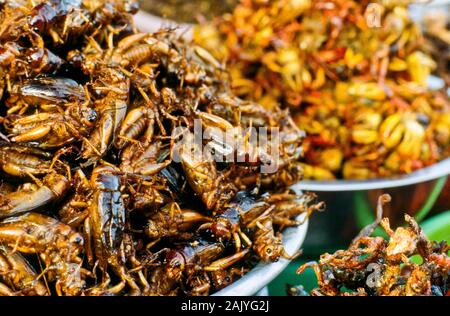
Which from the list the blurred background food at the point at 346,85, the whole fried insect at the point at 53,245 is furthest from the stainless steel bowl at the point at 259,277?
the blurred background food at the point at 346,85

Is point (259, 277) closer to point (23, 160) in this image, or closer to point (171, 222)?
point (171, 222)

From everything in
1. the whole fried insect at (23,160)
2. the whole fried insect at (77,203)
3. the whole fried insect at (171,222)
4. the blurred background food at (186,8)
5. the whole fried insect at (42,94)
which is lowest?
the whole fried insect at (171,222)

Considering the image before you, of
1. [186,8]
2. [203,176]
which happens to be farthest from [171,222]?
[186,8]

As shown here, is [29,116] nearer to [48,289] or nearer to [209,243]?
[48,289]

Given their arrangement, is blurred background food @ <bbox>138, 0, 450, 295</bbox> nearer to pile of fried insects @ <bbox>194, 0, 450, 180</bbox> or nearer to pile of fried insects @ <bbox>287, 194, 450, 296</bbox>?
pile of fried insects @ <bbox>194, 0, 450, 180</bbox>

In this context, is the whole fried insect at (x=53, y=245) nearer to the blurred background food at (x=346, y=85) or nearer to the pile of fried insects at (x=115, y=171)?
the pile of fried insects at (x=115, y=171)
